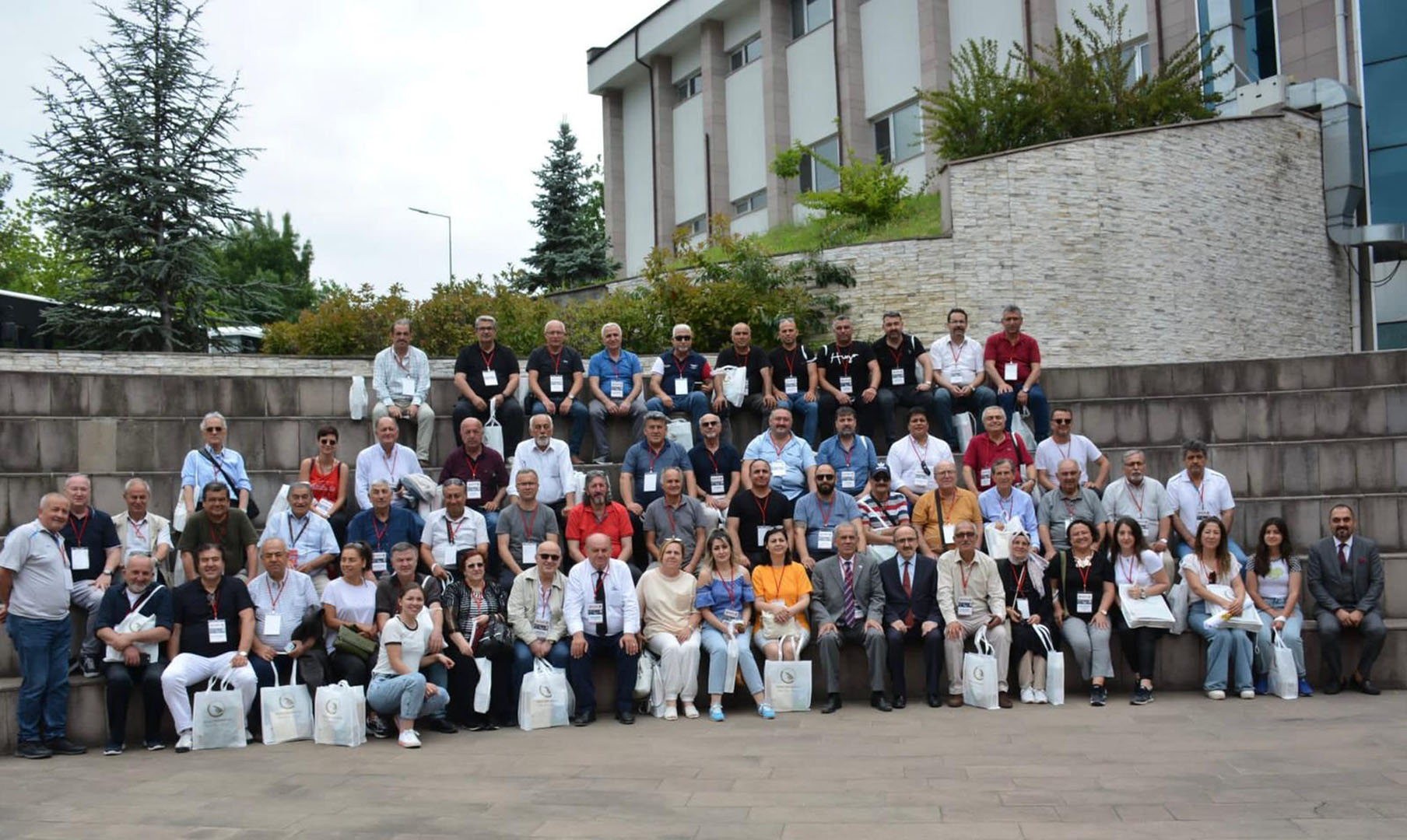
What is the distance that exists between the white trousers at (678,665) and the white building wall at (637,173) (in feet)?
93.3

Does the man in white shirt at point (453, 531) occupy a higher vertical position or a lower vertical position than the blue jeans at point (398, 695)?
higher

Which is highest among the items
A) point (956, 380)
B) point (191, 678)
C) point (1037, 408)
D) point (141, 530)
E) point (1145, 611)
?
point (956, 380)

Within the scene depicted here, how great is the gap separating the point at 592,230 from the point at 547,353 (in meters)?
21.3

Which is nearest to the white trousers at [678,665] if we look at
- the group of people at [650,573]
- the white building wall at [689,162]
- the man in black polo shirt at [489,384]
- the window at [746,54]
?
the group of people at [650,573]

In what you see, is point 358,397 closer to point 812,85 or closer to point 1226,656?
point 1226,656

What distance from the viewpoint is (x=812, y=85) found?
31.1 metres

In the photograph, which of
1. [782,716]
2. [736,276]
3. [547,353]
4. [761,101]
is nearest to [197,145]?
[736,276]

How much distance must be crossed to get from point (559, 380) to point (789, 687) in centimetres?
442

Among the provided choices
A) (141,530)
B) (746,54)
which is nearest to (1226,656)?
(141,530)

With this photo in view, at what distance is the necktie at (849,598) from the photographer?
32.8 feet

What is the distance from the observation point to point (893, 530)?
35.4 ft

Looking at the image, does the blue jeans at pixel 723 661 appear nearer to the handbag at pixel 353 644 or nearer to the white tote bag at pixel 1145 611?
the handbag at pixel 353 644

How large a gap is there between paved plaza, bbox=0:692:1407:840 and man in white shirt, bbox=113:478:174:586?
5.68 ft

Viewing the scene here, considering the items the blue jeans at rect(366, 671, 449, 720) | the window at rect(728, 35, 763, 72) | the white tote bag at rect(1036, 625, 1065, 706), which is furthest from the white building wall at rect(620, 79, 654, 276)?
the blue jeans at rect(366, 671, 449, 720)
